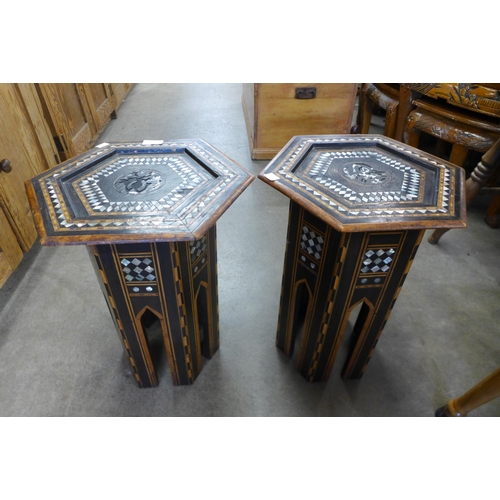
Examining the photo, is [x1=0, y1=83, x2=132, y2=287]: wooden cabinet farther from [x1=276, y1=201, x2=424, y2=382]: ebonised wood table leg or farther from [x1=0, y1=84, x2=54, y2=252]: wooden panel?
[x1=276, y1=201, x2=424, y2=382]: ebonised wood table leg

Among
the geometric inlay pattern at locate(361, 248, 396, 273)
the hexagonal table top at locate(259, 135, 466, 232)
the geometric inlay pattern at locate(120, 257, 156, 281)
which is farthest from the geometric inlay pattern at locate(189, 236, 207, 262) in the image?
the geometric inlay pattern at locate(361, 248, 396, 273)

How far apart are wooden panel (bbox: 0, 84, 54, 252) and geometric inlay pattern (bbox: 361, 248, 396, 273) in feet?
6.58

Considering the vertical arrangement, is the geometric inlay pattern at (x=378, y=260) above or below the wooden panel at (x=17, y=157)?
above

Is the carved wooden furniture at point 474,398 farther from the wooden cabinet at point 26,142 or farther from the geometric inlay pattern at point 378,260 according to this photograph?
the wooden cabinet at point 26,142

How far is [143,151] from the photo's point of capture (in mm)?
1429

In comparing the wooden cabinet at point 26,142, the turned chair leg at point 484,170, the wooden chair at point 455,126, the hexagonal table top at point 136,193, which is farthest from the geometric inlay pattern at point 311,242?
the wooden cabinet at point 26,142

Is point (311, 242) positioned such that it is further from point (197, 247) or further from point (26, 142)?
point (26, 142)

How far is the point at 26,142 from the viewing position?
7.57ft

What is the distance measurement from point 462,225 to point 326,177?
44 centimetres

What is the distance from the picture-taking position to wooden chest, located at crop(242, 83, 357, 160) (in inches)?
117

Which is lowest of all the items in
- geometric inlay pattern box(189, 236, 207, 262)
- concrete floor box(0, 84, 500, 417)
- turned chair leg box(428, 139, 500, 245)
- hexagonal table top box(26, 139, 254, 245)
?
concrete floor box(0, 84, 500, 417)

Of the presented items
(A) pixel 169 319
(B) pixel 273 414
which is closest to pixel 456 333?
(B) pixel 273 414

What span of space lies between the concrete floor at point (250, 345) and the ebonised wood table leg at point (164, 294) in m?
0.18

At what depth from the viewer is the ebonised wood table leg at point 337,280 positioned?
1.16 metres
